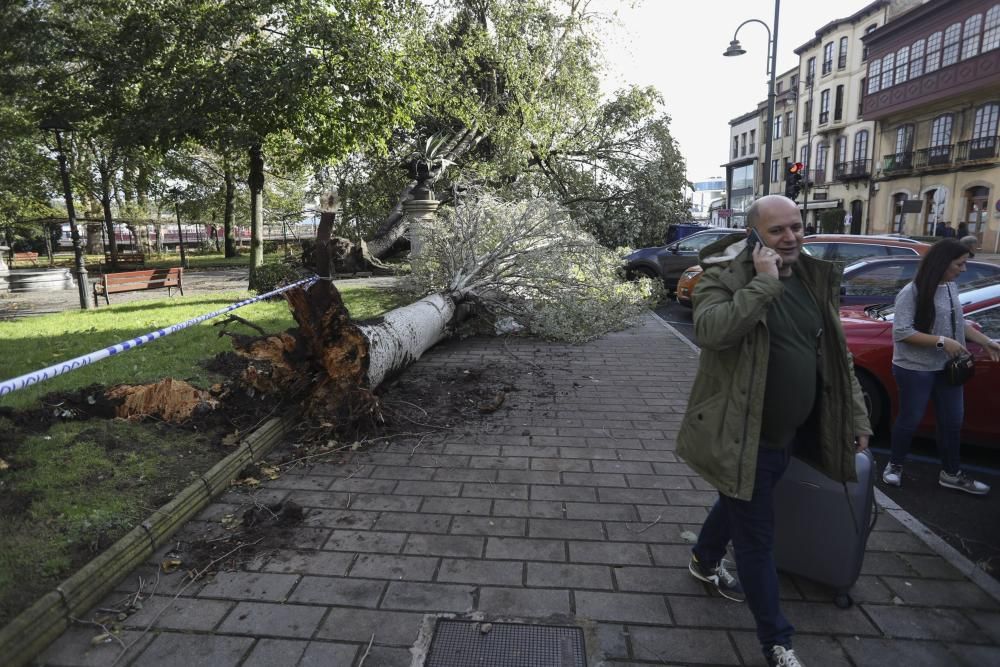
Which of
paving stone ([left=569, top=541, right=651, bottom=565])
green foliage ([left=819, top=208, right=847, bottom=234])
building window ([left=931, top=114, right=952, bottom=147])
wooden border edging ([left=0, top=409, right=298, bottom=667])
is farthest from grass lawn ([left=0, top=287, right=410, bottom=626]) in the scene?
green foliage ([left=819, top=208, right=847, bottom=234])

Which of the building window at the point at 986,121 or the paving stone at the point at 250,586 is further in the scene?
the building window at the point at 986,121

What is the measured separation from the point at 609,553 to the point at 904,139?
40.7 m

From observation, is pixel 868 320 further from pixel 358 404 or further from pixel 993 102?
pixel 993 102

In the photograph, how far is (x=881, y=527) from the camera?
357 centimetres

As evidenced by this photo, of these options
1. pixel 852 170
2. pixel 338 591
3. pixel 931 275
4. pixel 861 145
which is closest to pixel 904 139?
pixel 861 145

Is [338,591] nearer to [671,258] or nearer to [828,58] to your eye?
[671,258]

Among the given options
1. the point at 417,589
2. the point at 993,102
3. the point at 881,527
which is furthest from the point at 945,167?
the point at 417,589

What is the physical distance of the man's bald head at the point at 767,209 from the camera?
2.32 m

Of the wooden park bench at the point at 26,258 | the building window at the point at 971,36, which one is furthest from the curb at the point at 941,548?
the wooden park bench at the point at 26,258

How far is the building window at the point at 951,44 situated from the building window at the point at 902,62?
9.30 ft

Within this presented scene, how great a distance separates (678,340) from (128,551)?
26.6 feet

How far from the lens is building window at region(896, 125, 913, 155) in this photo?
3384cm

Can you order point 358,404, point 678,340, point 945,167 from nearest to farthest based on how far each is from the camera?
point 358,404 → point 678,340 → point 945,167

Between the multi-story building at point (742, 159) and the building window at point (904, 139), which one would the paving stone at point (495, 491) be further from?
the multi-story building at point (742, 159)
